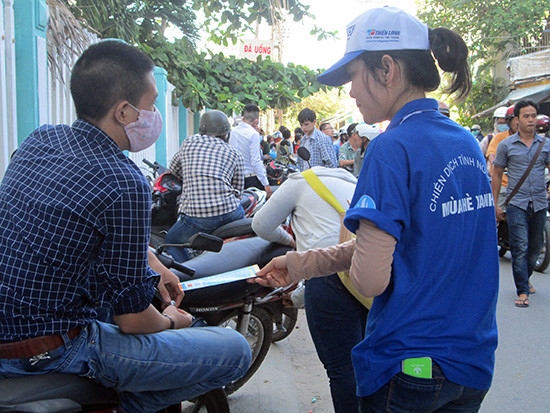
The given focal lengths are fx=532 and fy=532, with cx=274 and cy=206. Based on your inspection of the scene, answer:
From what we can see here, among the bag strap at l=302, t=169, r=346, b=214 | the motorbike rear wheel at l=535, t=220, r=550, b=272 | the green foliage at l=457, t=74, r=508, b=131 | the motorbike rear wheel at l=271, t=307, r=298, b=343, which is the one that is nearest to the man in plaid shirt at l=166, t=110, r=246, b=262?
the motorbike rear wheel at l=271, t=307, r=298, b=343

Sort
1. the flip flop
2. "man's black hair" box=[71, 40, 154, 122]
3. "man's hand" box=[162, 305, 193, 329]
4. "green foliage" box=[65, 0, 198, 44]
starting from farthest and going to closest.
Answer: "green foliage" box=[65, 0, 198, 44] < the flip flop < "man's hand" box=[162, 305, 193, 329] < "man's black hair" box=[71, 40, 154, 122]

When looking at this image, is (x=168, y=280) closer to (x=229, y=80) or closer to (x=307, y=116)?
(x=307, y=116)

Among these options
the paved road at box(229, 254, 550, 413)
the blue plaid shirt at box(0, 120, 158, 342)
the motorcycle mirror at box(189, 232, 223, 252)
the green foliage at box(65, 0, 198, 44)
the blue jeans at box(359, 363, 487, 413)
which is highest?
the green foliage at box(65, 0, 198, 44)

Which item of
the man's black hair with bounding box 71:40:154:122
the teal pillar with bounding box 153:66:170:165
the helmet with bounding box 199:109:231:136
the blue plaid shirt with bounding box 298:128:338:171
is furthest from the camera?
the blue plaid shirt with bounding box 298:128:338:171

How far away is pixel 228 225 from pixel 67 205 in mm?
3127

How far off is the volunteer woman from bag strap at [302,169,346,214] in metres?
1.33

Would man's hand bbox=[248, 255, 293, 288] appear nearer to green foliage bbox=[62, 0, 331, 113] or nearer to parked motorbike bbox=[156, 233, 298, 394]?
parked motorbike bbox=[156, 233, 298, 394]

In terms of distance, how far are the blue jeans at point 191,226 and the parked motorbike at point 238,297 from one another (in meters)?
1.26

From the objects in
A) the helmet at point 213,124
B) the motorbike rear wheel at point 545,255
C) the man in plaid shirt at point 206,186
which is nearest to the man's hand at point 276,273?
the man in plaid shirt at point 206,186

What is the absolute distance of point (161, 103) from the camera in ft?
26.7

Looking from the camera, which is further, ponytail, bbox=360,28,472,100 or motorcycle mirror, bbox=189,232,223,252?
motorcycle mirror, bbox=189,232,223,252

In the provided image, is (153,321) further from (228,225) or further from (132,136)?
(228,225)

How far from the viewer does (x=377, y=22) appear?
5.03 ft

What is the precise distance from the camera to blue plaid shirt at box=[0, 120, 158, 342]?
169cm
